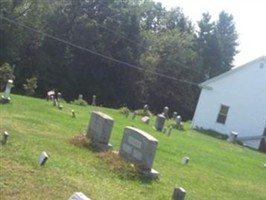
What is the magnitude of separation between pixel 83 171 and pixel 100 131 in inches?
120

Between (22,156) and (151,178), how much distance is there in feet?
9.95

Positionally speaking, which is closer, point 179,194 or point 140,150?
point 179,194

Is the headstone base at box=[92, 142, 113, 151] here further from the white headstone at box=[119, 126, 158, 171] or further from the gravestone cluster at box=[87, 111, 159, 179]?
the white headstone at box=[119, 126, 158, 171]

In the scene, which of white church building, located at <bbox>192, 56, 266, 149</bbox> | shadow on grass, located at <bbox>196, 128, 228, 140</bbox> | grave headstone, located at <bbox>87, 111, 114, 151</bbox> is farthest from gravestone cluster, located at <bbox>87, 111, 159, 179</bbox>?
white church building, located at <bbox>192, 56, 266, 149</bbox>

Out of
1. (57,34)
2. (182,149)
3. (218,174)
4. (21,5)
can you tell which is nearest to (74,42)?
(57,34)

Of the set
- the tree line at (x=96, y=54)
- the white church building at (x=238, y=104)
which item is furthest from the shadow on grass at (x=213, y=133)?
the tree line at (x=96, y=54)

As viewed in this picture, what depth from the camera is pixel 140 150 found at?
12922 millimetres

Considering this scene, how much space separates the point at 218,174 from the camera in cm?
1617

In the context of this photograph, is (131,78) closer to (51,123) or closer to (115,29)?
(115,29)

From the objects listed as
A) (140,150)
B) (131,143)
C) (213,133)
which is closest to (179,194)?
(140,150)

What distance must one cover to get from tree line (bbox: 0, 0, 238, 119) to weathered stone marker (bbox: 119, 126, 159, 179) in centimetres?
3021

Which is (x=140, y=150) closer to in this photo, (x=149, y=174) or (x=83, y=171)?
(x=149, y=174)

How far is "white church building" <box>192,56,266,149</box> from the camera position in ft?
116

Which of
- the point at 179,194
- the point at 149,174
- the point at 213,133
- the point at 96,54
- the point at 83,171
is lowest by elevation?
the point at 213,133
